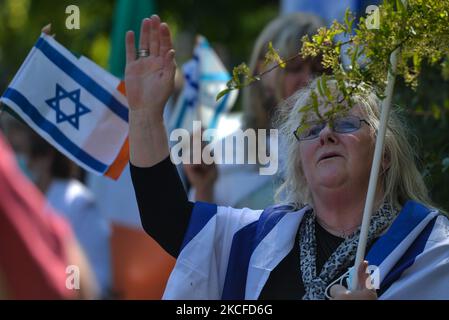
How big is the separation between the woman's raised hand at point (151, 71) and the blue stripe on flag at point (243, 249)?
448 millimetres

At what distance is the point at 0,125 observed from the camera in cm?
680

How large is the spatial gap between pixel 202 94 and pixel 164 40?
8.84 feet

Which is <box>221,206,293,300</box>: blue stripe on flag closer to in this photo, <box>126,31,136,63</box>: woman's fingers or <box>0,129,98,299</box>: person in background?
<box>126,31,136,63</box>: woman's fingers

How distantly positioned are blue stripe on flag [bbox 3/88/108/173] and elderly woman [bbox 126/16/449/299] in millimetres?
738

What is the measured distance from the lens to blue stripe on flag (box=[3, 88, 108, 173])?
13.8 feet

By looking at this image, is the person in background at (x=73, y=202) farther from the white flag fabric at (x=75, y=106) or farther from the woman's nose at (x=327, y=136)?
the woman's nose at (x=327, y=136)

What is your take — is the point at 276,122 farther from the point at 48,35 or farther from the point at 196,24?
the point at 196,24

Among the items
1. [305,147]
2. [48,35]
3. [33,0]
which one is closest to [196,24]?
[33,0]

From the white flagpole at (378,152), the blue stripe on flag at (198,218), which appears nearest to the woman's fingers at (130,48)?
the blue stripe on flag at (198,218)

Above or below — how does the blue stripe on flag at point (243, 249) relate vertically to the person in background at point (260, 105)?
below

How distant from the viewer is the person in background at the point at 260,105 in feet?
16.1

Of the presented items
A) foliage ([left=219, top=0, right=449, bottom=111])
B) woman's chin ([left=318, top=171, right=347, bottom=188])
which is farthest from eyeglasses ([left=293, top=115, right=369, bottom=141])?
foliage ([left=219, top=0, right=449, bottom=111])

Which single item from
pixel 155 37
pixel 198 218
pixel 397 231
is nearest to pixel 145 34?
pixel 155 37

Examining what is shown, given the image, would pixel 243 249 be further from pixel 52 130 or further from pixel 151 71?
pixel 52 130
